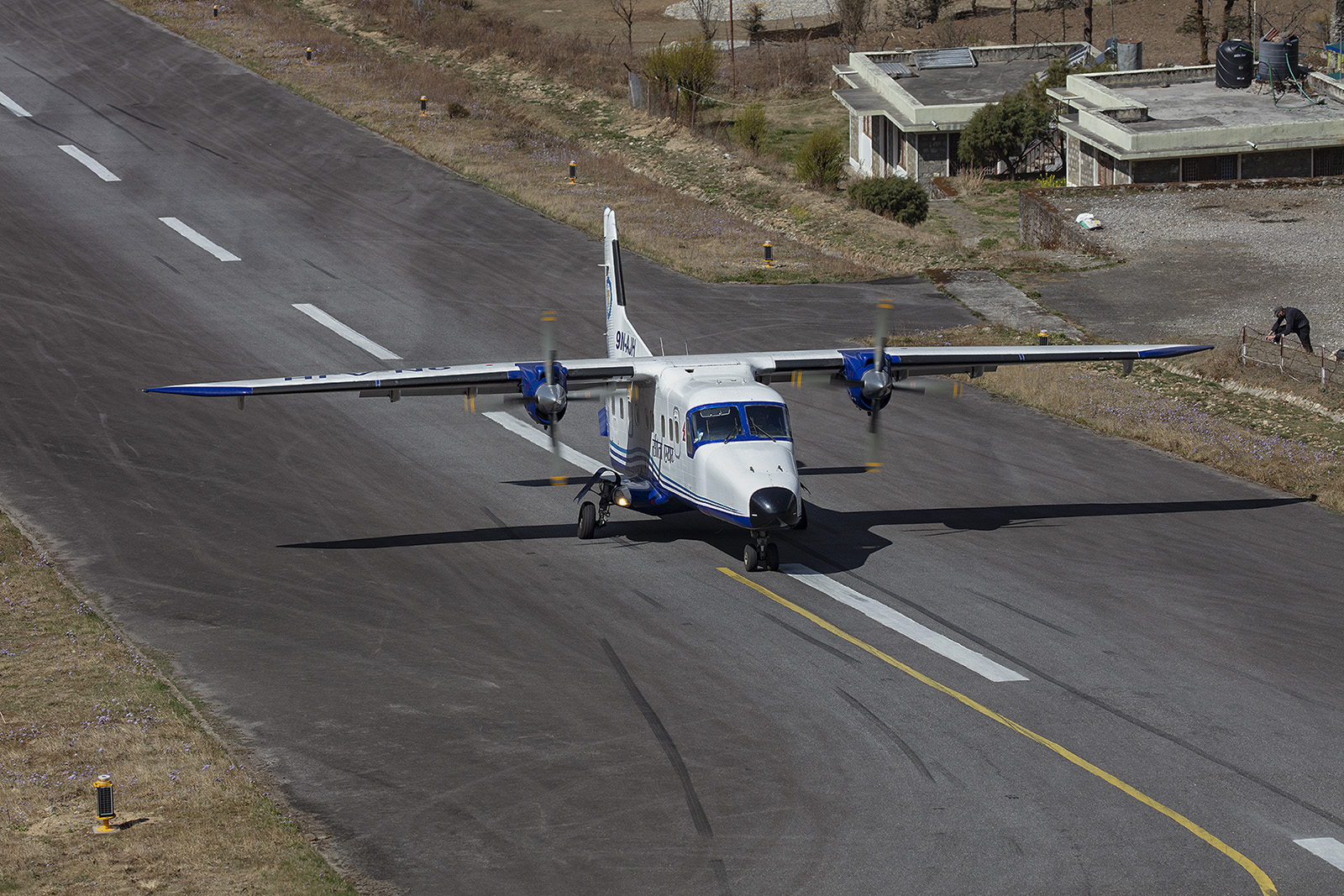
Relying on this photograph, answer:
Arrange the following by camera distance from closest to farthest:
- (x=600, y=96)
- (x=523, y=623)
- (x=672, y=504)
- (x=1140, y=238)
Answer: (x=523, y=623) < (x=672, y=504) < (x=1140, y=238) < (x=600, y=96)

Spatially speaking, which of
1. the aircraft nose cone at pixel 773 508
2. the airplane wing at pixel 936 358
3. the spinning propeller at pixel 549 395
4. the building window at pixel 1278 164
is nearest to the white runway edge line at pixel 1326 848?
the aircraft nose cone at pixel 773 508

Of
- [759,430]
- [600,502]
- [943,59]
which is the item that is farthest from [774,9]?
[759,430]

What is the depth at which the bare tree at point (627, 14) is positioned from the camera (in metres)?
121

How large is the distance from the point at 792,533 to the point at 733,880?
14441mm

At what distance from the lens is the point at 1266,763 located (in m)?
21.0

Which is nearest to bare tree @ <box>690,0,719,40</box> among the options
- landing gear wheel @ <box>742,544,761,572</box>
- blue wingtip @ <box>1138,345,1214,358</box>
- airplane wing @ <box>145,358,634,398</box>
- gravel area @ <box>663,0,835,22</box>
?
gravel area @ <box>663,0,835,22</box>

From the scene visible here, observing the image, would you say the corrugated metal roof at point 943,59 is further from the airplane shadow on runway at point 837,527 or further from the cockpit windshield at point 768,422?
the cockpit windshield at point 768,422

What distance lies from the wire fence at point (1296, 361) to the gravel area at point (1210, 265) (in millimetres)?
3577

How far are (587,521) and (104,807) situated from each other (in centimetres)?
1424

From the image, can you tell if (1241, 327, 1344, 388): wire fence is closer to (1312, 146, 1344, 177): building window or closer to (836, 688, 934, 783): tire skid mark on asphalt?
(836, 688, 934, 783): tire skid mark on asphalt

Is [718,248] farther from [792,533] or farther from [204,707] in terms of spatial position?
[204,707]

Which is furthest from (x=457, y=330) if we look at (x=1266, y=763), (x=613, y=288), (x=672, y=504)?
(x=1266, y=763)

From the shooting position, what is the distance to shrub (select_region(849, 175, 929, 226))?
223ft

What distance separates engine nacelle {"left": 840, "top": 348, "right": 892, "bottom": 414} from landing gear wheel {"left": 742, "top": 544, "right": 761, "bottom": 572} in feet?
13.9
